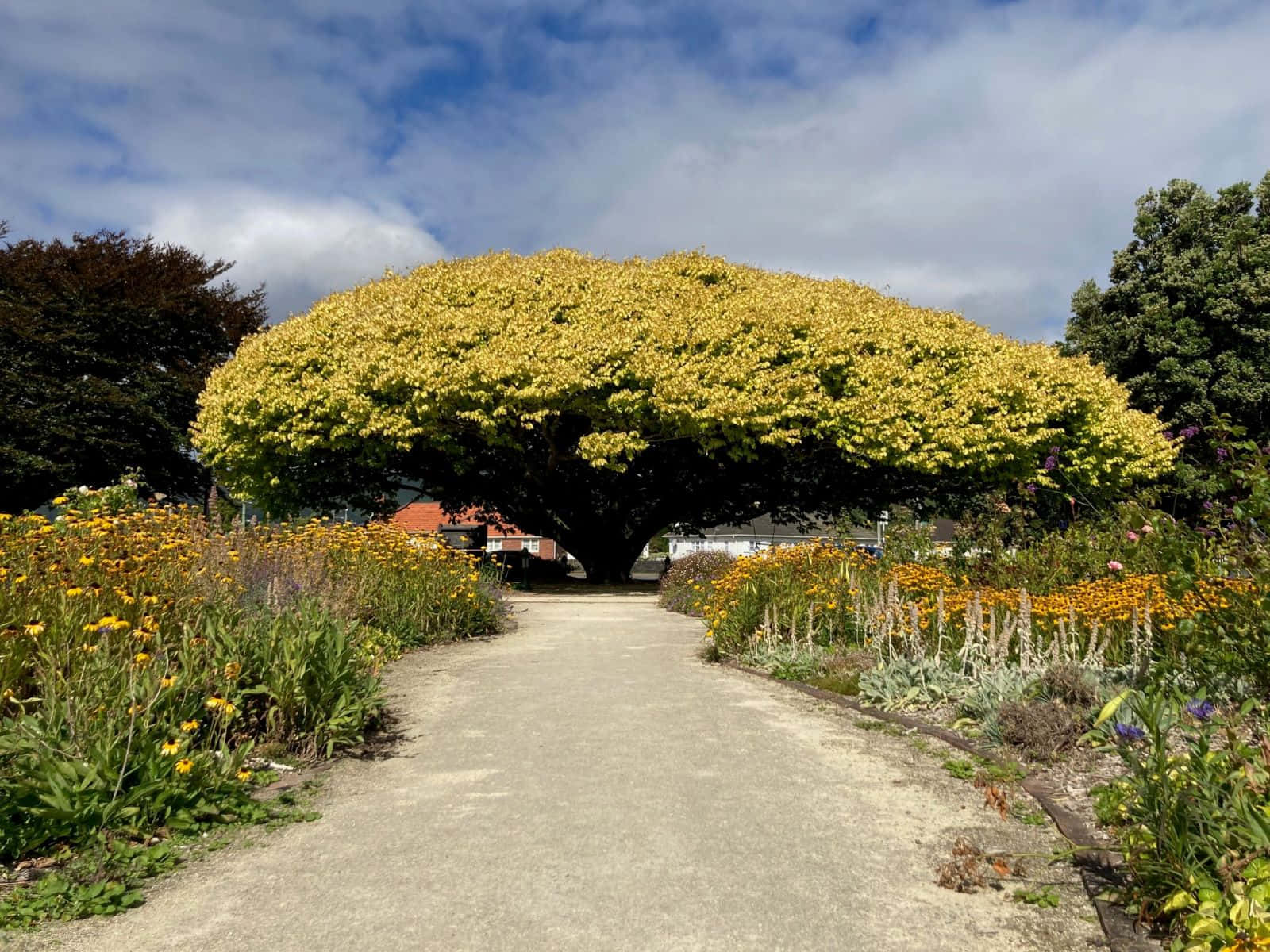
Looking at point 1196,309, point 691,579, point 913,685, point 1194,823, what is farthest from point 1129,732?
point 1196,309

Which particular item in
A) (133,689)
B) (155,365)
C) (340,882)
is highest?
(155,365)

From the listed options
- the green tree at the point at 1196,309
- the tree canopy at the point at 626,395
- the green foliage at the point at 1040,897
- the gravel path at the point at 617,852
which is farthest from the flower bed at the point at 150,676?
the green tree at the point at 1196,309

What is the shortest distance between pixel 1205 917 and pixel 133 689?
4.24 meters

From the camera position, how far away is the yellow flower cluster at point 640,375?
16.9 meters

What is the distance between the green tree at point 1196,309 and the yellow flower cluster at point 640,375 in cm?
926

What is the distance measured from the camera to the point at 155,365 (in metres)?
28.1

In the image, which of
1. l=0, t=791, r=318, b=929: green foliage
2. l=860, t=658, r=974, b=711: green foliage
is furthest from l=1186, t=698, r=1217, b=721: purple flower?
l=0, t=791, r=318, b=929: green foliage

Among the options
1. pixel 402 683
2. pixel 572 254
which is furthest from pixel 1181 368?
pixel 402 683

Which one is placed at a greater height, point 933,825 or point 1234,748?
point 1234,748

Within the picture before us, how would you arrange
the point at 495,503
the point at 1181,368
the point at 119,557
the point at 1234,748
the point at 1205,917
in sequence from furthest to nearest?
the point at 1181,368 < the point at 495,503 < the point at 119,557 < the point at 1234,748 < the point at 1205,917

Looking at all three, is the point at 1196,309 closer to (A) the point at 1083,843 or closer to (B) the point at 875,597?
(B) the point at 875,597

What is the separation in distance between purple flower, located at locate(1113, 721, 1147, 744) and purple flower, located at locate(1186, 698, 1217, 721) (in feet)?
0.82

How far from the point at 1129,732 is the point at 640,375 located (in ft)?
42.2

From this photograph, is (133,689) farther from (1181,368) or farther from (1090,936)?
(1181,368)
